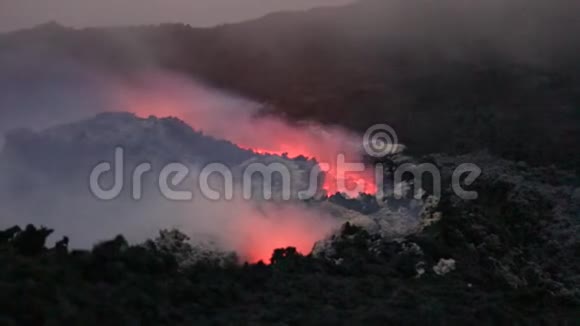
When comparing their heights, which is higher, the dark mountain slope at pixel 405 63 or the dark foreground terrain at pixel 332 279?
the dark mountain slope at pixel 405 63

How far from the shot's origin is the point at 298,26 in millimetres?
43688

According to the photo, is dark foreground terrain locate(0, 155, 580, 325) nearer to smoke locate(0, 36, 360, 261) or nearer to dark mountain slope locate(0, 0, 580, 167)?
smoke locate(0, 36, 360, 261)

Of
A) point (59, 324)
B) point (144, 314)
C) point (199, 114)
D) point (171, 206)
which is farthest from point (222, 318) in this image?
point (199, 114)

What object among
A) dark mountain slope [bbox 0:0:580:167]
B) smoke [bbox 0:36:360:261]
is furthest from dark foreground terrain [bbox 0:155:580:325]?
dark mountain slope [bbox 0:0:580:167]

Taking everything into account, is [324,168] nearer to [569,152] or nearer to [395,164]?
[395,164]

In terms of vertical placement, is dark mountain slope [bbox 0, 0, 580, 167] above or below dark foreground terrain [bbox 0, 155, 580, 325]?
above

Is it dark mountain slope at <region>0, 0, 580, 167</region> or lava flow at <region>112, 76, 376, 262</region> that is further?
dark mountain slope at <region>0, 0, 580, 167</region>

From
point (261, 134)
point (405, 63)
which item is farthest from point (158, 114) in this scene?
point (405, 63)

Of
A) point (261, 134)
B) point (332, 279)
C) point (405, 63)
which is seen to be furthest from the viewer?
point (405, 63)

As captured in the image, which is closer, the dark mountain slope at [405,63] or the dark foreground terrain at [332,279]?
the dark foreground terrain at [332,279]

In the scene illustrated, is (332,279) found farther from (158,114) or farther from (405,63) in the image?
(405,63)

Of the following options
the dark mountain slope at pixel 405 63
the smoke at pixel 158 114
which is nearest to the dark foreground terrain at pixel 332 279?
the smoke at pixel 158 114

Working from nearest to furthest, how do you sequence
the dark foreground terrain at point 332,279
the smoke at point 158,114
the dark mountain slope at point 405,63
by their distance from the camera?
1. the dark foreground terrain at point 332,279
2. the smoke at point 158,114
3. the dark mountain slope at point 405,63

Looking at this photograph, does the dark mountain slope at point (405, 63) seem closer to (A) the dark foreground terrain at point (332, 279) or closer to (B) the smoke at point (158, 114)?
(B) the smoke at point (158, 114)
